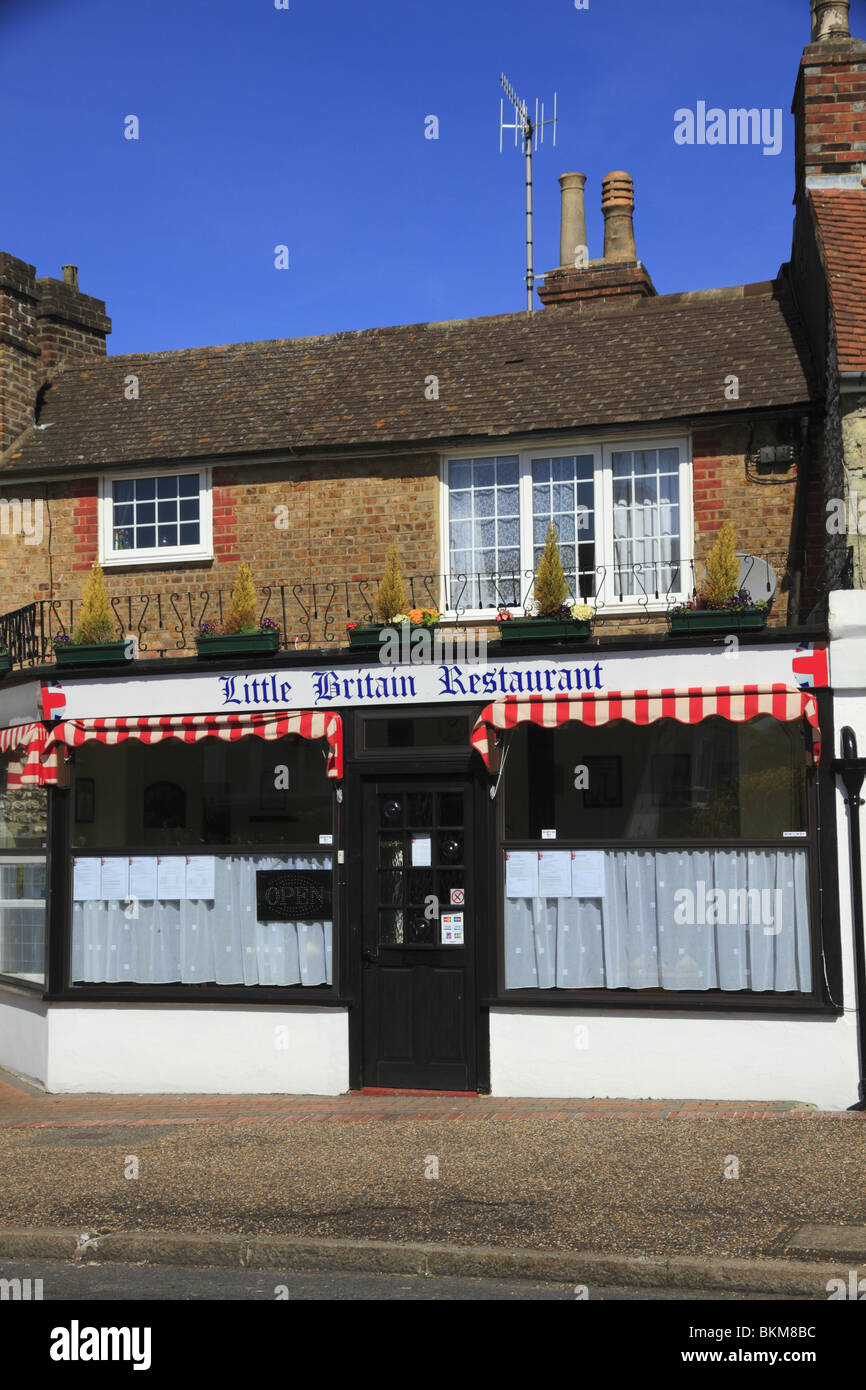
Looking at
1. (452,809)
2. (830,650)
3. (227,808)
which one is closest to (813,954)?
(830,650)

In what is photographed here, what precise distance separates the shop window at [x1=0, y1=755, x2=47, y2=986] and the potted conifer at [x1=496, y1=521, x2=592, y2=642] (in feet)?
15.0

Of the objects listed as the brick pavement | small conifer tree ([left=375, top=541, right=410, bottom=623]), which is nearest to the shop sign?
small conifer tree ([left=375, top=541, right=410, bottom=623])

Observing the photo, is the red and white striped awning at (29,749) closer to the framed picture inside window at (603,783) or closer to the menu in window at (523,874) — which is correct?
the menu in window at (523,874)

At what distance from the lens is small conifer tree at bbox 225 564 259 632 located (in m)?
12.1

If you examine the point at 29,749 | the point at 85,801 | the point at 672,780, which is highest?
the point at 29,749

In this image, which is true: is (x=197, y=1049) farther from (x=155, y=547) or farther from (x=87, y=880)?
(x=155, y=547)

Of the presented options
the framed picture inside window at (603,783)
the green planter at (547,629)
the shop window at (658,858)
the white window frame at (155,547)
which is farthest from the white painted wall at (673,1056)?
the white window frame at (155,547)

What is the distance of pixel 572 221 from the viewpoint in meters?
17.8

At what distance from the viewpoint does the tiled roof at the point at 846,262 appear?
10875 millimetres

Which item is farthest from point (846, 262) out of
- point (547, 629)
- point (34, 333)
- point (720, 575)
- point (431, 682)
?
point (34, 333)

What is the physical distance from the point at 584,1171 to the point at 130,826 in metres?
5.87

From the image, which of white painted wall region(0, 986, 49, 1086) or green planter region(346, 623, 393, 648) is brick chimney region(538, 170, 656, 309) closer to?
green planter region(346, 623, 393, 648)

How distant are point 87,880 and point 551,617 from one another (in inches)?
182
